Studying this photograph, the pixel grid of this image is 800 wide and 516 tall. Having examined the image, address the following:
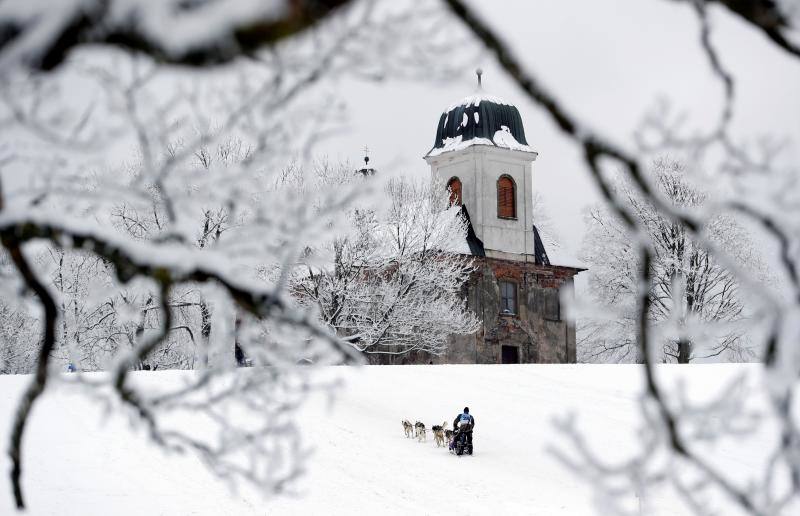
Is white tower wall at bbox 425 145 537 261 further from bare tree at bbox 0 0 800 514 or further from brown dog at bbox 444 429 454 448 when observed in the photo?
bare tree at bbox 0 0 800 514

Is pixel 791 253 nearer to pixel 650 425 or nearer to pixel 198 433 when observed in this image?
pixel 650 425

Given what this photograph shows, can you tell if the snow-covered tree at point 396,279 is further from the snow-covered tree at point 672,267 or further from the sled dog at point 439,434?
the sled dog at point 439,434

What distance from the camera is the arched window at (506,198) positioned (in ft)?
137

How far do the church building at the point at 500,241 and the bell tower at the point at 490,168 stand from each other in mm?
42

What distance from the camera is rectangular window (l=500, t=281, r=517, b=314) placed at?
39562 millimetres

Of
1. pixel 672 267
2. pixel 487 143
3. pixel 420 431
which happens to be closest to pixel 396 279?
pixel 487 143

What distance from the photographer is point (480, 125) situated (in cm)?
4169

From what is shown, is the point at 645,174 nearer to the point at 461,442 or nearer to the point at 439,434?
the point at 461,442

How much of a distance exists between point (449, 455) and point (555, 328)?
73.0 ft

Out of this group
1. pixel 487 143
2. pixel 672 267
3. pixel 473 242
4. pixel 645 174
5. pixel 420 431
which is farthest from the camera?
pixel 487 143

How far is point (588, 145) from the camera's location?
3086 millimetres

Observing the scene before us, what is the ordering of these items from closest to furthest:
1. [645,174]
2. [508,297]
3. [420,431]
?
[645,174]
[420,431]
[508,297]

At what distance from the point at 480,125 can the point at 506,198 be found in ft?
11.0

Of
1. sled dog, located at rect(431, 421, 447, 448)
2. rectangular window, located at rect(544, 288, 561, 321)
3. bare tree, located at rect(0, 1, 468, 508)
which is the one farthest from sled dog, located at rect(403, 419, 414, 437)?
rectangular window, located at rect(544, 288, 561, 321)
